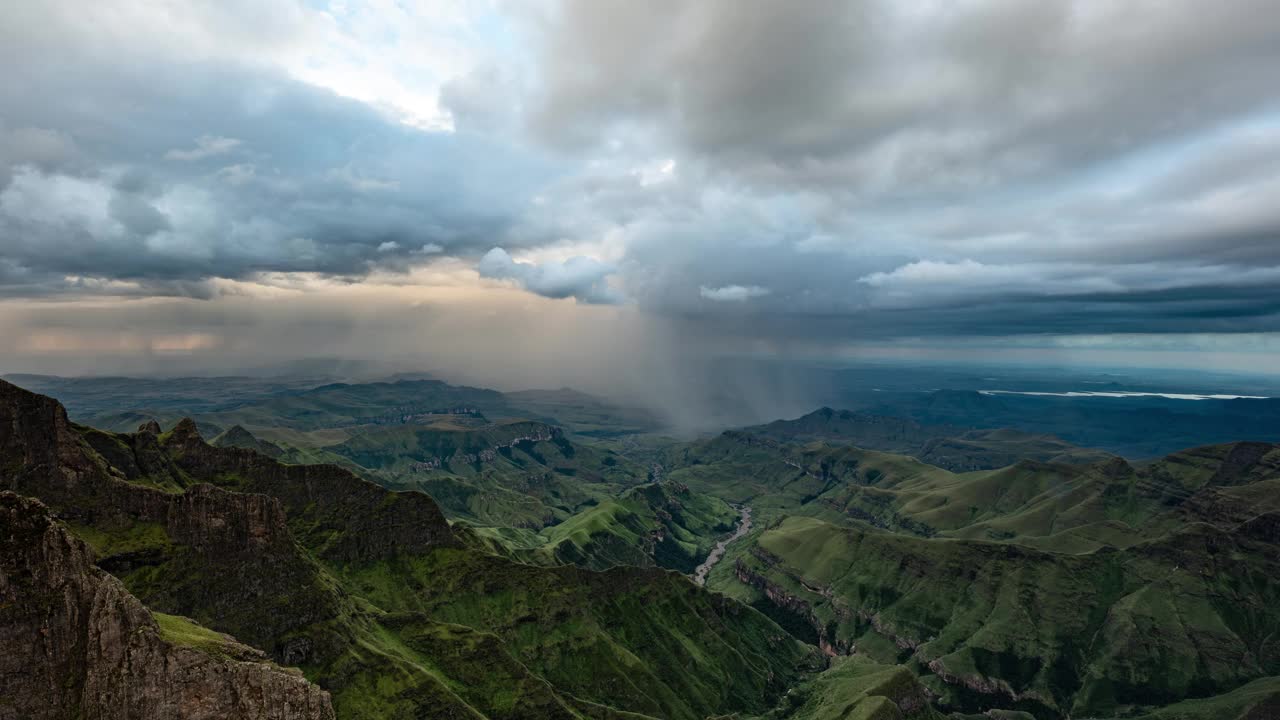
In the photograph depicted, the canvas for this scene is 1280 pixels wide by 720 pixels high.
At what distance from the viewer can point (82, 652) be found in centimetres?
8431

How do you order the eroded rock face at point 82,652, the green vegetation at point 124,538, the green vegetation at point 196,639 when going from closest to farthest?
the eroded rock face at point 82,652 → the green vegetation at point 196,639 → the green vegetation at point 124,538

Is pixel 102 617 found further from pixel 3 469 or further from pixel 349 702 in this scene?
pixel 3 469

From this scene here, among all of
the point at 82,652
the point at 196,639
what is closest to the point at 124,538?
A: the point at 196,639

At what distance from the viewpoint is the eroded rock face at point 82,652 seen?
265ft

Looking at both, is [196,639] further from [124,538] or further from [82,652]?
[124,538]

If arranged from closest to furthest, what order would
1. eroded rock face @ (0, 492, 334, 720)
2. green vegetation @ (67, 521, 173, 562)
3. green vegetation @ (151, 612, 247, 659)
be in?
eroded rock face @ (0, 492, 334, 720) < green vegetation @ (151, 612, 247, 659) < green vegetation @ (67, 521, 173, 562)

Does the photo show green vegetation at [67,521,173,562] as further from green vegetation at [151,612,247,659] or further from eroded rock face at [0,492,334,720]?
eroded rock face at [0,492,334,720]

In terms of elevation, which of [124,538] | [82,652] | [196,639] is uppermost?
[82,652]

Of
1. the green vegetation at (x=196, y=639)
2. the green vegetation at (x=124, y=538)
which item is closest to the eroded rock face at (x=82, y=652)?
the green vegetation at (x=196, y=639)

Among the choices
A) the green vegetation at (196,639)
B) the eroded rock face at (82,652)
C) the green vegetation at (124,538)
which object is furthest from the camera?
the green vegetation at (124,538)

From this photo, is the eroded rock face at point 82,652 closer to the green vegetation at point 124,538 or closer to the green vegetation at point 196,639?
the green vegetation at point 196,639

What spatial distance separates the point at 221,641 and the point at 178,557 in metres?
68.6

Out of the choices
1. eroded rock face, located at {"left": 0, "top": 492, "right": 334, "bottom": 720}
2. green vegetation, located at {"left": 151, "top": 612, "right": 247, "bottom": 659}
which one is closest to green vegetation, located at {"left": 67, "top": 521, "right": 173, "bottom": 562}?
green vegetation, located at {"left": 151, "top": 612, "right": 247, "bottom": 659}

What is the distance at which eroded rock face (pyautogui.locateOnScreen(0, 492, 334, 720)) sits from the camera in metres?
80.6
